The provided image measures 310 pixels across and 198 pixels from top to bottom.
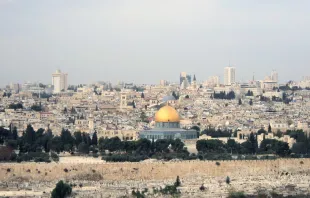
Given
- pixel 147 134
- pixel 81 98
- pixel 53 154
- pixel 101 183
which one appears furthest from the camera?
pixel 81 98

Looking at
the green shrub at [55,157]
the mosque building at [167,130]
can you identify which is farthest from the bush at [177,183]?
the mosque building at [167,130]

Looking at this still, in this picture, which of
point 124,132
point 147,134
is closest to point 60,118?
point 124,132

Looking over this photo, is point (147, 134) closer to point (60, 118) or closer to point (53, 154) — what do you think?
point (53, 154)

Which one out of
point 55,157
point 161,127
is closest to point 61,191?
point 55,157

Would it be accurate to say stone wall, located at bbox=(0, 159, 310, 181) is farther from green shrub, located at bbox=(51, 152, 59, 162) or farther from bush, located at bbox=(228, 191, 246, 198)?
bush, located at bbox=(228, 191, 246, 198)

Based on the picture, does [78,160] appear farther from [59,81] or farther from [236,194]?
[59,81]

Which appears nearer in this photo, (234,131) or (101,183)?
(101,183)

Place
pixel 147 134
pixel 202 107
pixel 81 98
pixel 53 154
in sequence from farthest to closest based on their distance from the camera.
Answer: pixel 81 98 → pixel 202 107 → pixel 147 134 → pixel 53 154
